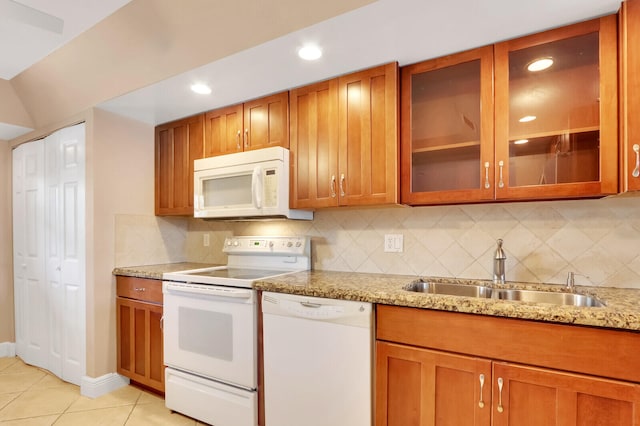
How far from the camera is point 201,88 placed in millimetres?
2230

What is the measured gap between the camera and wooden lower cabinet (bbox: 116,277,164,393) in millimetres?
2428

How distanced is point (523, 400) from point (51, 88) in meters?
3.61

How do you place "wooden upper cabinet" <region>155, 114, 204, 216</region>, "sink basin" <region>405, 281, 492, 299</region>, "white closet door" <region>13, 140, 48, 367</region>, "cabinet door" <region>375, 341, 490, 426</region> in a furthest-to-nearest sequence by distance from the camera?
"white closet door" <region>13, 140, 48, 367</region>
"wooden upper cabinet" <region>155, 114, 204, 216</region>
"sink basin" <region>405, 281, 492, 299</region>
"cabinet door" <region>375, 341, 490, 426</region>

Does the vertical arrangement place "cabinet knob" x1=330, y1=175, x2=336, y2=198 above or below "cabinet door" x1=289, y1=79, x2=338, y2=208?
below

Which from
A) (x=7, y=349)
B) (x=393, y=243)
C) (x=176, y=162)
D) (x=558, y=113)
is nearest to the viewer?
(x=558, y=113)

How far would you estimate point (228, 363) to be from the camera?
6.53 ft

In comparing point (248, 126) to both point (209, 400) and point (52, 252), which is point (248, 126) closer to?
point (209, 400)

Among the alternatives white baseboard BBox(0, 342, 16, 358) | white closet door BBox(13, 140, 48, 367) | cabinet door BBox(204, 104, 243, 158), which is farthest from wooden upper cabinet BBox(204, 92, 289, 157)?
white baseboard BBox(0, 342, 16, 358)

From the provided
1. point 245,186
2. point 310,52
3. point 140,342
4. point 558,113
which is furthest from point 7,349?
point 558,113

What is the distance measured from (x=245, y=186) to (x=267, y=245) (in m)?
0.49

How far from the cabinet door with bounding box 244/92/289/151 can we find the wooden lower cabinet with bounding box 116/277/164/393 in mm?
1232

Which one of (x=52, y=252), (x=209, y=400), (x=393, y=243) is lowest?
(x=209, y=400)

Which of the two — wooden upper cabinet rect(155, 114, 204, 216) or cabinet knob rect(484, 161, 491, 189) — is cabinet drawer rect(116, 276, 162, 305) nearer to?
wooden upper cabinet rect(155, 114, 204, 216)

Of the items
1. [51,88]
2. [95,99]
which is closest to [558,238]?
[95,99]
